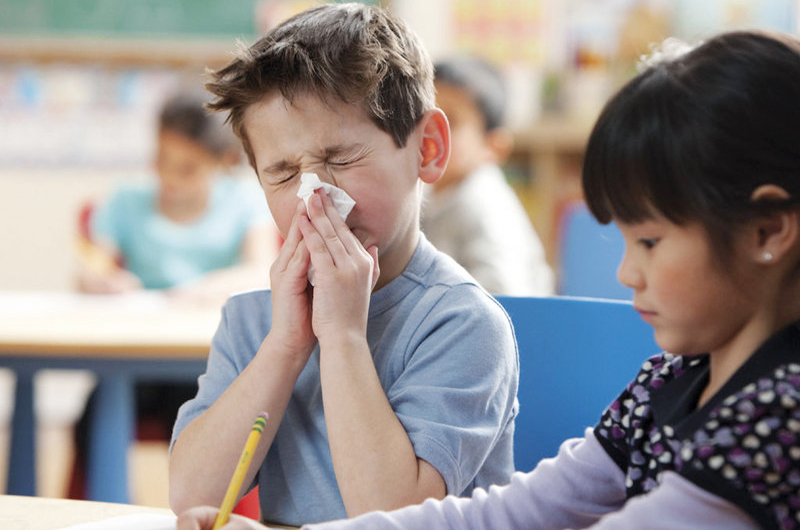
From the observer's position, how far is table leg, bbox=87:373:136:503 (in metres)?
2.20

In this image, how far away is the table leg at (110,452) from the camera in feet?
7.21

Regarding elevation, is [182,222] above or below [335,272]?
above

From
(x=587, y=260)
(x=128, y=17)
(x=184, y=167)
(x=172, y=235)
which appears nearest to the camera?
(x=587, y=260)

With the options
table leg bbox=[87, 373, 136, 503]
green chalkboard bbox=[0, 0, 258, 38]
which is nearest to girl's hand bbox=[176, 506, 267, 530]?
table leg bbox=[87, 373, 136, 503]

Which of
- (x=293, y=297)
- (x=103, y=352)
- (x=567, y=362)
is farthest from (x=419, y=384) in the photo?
(x=103, y=352)

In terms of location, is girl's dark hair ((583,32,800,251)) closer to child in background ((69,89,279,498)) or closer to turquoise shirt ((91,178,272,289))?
child in background ((69,89,279,498))

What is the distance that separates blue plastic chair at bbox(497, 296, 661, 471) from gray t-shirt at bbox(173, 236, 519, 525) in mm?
97

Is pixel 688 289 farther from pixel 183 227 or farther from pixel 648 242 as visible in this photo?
pixel 183 227

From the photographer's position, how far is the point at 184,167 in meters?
2.71

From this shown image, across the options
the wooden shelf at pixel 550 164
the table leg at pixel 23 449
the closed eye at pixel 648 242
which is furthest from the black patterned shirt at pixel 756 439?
the wooden shelf at pixel 550 164

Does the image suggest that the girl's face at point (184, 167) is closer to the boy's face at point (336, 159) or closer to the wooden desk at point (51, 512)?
the boy's face at point (336, 159)

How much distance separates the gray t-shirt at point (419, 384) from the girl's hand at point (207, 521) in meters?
0.18

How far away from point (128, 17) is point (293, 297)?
3461 mm

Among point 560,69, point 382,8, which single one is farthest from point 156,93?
point 382,8
